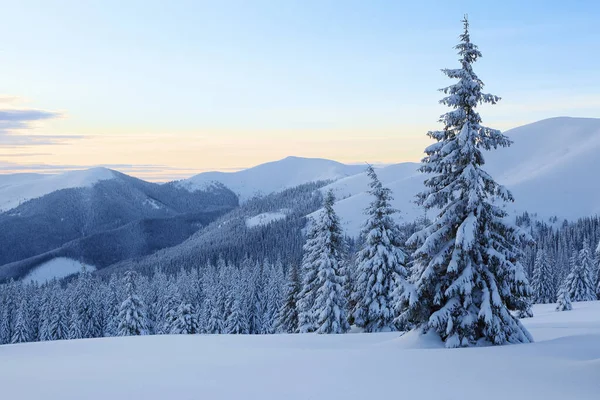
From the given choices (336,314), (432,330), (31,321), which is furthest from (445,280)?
(31,321)

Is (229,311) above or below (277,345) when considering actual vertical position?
below

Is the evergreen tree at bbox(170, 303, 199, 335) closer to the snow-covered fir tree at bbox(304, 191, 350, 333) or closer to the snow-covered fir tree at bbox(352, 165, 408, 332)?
the snow-covered fir tree at bbox(304, 191, 350, 333)

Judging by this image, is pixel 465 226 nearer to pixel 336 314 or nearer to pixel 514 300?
pixel 514 300

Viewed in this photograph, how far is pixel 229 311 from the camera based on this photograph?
64.3 m

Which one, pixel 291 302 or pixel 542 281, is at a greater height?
pixel 291 302

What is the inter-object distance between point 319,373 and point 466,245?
22.6 feet

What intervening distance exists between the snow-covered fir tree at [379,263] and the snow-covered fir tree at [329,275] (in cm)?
216

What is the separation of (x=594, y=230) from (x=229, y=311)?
132277 millimetres

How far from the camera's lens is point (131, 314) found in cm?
4859

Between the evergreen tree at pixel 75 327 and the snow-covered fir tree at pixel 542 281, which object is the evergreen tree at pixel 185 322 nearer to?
the evergreen tree at pixel 75 327

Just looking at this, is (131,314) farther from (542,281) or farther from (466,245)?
(542,281)

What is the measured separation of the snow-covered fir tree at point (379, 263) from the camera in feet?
96.6

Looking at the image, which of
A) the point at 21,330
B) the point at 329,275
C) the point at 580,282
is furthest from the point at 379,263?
the point at 21,330

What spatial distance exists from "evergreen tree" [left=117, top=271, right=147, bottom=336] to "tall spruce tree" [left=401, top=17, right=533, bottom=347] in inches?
1494
